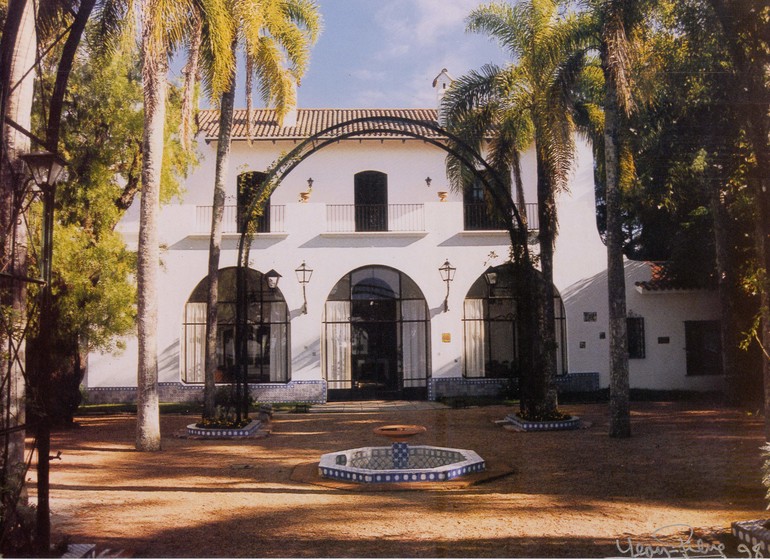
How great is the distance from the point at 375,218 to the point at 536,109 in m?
7.59

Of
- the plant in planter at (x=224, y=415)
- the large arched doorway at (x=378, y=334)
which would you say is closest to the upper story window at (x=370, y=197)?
the large arched doorway at (x=378, y=334)

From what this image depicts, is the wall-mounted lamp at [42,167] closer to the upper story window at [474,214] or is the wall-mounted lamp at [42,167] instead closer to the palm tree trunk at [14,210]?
the palm tree trunk at [14,210]

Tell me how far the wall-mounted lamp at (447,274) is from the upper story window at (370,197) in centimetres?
226

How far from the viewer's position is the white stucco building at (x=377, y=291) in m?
19.5

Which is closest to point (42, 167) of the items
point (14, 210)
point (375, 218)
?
point (14, 210)

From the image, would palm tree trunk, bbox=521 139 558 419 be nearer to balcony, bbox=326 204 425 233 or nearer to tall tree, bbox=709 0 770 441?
balcony, bbox=326 204 425 233

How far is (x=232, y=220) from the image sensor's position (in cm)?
1975

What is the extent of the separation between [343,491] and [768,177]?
18.4ft

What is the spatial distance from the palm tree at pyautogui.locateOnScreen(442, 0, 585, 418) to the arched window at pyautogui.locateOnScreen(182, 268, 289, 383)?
6.90 metres

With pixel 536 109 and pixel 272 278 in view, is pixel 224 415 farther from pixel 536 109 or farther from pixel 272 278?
pixel 536 109

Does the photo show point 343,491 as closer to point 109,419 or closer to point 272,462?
point 272,462

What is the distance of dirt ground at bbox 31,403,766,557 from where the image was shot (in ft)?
19.2

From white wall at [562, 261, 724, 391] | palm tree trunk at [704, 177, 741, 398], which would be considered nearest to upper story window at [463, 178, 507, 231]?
white wall at [562, 261, 724, 391]
